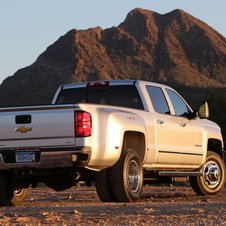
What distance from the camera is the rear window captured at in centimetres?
1077

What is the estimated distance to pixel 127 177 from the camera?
9508mm

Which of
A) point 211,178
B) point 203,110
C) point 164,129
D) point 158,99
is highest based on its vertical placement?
point 158,99

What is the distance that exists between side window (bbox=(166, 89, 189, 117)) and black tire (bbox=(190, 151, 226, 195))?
3.89 feet

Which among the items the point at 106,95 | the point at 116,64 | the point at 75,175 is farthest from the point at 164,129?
the point at 116,64

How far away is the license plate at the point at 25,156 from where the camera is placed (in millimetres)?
8907

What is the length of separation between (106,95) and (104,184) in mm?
2127

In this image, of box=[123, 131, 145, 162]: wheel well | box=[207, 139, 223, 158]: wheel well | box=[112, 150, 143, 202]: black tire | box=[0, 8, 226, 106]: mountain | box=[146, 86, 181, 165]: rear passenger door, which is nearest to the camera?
box=[112, 150, 143, 202]: black tire

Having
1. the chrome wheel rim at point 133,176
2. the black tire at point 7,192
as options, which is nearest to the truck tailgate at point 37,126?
the black tire at point 7,192

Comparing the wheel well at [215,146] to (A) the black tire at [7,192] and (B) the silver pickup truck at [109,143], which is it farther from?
(A) the black tire at [7,192]

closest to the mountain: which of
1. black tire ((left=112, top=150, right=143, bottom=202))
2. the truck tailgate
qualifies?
black tire ((left=112, top=150, right=143, bottom=202))

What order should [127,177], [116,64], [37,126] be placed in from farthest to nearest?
[116,64] → [127,177] → [37,126]

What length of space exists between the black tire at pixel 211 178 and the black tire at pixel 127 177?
2552 millimetres

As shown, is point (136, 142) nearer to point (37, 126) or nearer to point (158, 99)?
point (158, 99)

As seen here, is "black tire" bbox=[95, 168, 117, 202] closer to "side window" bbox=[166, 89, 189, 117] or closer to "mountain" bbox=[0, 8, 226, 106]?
A: "side window" bbox=[166, 89, 189, 117]
